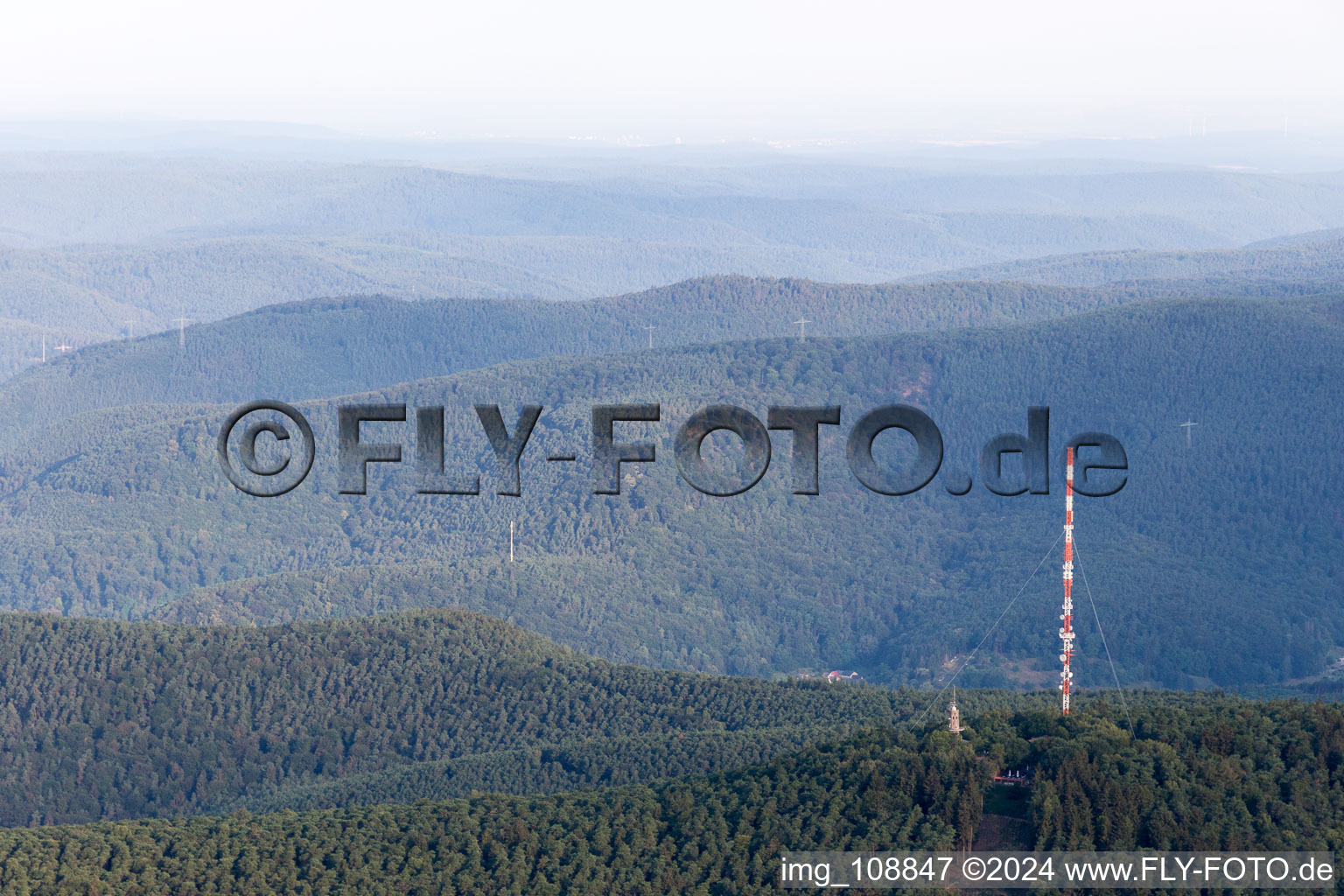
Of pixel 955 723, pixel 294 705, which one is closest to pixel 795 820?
pixel 955 723

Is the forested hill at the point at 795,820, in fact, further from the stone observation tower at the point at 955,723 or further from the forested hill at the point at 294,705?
the forested hill at the point at 294,705

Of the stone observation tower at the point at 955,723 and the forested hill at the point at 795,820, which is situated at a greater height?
the stone observation tower at the point at 955,723

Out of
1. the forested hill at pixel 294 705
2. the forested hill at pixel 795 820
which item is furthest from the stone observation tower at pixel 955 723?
the forested hill at pixel 294 705

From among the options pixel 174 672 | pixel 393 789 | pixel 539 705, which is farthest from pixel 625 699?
pixel 174 672

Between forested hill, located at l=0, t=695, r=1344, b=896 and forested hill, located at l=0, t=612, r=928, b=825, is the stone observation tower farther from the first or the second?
forested hill, located at l=0, t=612, r=928, b=825

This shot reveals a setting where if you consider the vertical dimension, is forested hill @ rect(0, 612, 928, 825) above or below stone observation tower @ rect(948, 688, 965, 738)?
below

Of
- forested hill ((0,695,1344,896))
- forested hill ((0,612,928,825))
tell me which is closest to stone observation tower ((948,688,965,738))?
forested hill ((0,695,1344,896))

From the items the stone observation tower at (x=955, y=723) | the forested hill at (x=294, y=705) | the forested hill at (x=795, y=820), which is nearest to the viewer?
the forested hill at (x=795, y=820)
